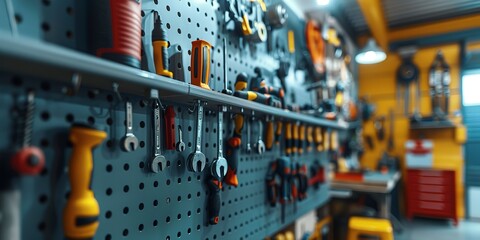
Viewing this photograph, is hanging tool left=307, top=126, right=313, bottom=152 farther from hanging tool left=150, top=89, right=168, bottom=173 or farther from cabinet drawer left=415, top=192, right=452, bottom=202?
cabinet drawer left=415, top=192, right=452, bottom=202

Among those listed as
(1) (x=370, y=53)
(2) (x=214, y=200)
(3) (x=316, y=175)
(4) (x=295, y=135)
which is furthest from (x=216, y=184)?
(1) (x=370, y=53)

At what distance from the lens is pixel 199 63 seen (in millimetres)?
700

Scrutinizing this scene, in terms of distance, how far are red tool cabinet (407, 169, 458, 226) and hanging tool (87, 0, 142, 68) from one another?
12.6 ft

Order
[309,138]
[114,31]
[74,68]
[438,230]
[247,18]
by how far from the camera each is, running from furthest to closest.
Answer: [438,230]
[309,138]
[247,18]
[114,31]
[74,68]

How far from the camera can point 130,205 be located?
1.91 feet

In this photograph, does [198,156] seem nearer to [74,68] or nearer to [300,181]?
[74,68]

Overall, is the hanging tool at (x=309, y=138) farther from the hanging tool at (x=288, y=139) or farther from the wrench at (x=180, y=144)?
the wrench at (x=180, y=144)

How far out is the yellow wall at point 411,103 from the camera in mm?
3502

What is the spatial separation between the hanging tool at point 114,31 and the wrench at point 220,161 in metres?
0.33

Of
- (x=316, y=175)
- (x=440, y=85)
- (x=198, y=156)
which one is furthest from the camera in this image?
(x=440, y=85)

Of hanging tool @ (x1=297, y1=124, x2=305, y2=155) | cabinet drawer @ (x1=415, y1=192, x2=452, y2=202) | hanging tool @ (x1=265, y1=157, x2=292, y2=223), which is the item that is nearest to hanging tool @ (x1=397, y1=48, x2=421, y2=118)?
cabinet drawer @ (x1=415, y1=192, x2=452, y2=202)

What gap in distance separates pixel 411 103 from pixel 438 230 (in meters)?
1.66

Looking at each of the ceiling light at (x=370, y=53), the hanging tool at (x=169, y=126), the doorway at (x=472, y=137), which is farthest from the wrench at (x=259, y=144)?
the doorway at (x=472, y=137)

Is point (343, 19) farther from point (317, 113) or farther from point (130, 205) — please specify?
point (130, 205)
